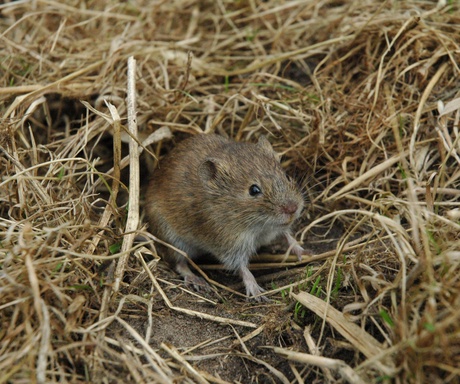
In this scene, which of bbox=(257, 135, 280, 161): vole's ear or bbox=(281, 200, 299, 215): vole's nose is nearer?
bbox=(281, 200, 299, 215): vole's nose

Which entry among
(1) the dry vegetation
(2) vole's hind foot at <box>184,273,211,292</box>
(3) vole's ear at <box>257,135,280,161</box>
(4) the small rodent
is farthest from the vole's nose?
(2) vole's hind foot at <box>184,273,211,292</box>

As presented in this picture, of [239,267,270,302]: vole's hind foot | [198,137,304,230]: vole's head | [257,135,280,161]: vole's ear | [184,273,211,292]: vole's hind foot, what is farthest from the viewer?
[257,135,280,161]: vole's ear

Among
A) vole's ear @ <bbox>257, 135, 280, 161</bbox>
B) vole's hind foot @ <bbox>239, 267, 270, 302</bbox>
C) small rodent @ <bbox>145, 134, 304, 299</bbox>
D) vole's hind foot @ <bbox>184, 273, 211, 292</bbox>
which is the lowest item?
vole's hind foot @ <bbox>184, 273, 211, 292</bbox>

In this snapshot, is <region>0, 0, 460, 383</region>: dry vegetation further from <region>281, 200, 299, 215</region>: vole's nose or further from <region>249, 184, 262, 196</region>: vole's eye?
<region>249, 184, 262, 196</region>: vole's eye

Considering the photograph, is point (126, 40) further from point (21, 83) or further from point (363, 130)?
point (363, 130)

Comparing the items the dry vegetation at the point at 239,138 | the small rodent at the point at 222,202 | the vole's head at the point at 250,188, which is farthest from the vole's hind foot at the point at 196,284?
the vole's head at the point at 250,188

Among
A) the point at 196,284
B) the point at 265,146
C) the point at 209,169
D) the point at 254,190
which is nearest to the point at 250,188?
the point at 254,190

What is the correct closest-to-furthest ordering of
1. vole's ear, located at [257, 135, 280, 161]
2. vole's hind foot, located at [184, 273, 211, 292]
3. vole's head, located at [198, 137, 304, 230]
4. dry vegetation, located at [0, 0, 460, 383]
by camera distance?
dry vegetation, located at [0, 0, 460, 383] → vole's head, located at [198, 137, 304, 230] → vole's hind foot, located at [184, 273, 211, 292] → vole's ear, located at [257, 135, 280, 161]

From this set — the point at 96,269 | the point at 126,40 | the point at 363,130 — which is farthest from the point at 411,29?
the point at 96,269

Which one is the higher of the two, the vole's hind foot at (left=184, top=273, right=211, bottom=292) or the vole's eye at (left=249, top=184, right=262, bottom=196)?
the vole's eye at (left=249, top=184, right=262, bottom=196)
